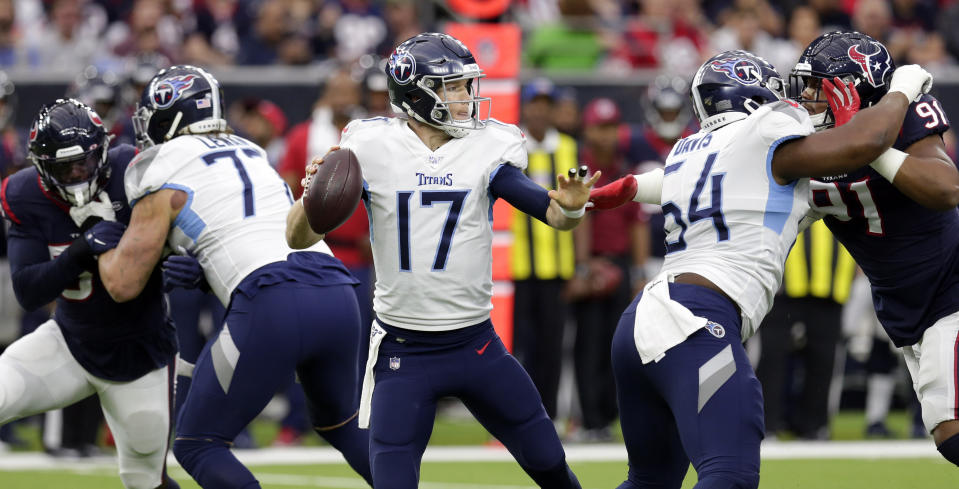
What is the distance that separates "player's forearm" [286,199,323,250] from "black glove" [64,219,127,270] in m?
0.80

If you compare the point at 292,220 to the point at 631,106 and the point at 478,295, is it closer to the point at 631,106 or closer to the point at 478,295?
the point at 478,295

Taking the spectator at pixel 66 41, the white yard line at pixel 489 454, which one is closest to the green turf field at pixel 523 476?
the white yard line at pixel 489 454

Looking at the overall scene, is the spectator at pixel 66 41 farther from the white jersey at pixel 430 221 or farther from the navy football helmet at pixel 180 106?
the white jersey at pixel 430 221

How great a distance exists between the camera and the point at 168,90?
483cm

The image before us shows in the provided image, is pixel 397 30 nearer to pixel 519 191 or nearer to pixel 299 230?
pixel 299 230

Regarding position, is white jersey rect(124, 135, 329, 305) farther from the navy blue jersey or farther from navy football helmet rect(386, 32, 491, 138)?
navy football helmet rect(386, 32, 491, 138)

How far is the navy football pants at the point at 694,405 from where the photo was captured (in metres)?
3.72

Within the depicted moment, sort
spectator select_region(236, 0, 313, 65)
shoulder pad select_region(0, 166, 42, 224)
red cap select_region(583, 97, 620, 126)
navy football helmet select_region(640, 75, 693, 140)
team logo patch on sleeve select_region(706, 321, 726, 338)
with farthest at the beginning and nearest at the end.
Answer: spectator select_region(236, 0, 313, 65) < navy football helmet select_region(640, 75, 693, 140) < red cap select_region(583, 97, 620, 126) < shoulder pad select_region(0, 166, 42, 224) < team logo patch on sleeve select_region(706, 321, 726, 338)

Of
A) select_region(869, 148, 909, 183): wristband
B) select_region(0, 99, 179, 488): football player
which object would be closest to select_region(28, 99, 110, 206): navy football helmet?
select_region(0, 99, 179, 488): football player

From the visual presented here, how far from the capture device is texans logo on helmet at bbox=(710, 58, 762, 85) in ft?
13.7

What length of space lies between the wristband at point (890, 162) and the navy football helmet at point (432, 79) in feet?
4.33

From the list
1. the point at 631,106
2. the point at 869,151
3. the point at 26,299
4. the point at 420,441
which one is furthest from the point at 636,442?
the point at 631,106

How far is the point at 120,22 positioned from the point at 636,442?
9081mm

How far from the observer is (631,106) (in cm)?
1012
